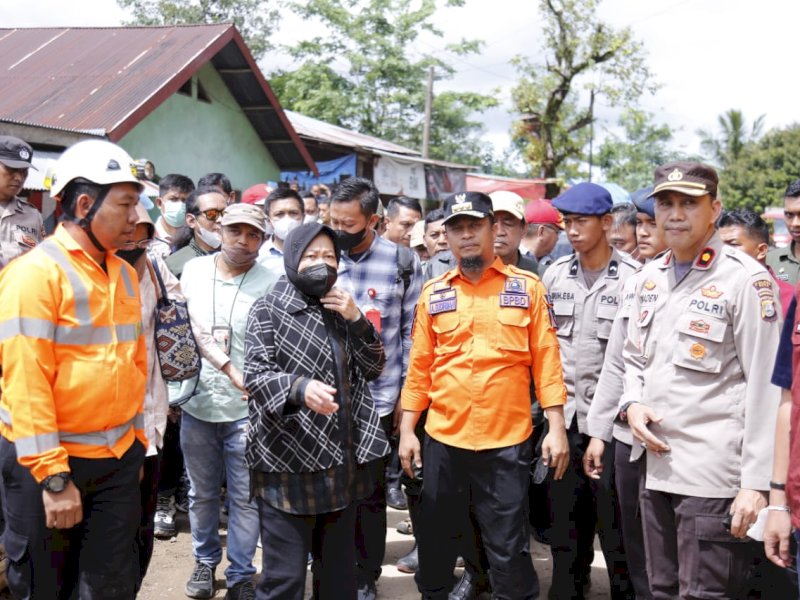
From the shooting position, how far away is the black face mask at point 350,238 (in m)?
4.43

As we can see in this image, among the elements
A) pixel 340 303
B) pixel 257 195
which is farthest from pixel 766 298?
pixel 257 195

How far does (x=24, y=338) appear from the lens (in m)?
2.61

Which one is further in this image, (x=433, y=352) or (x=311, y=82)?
(x=311, y=82)

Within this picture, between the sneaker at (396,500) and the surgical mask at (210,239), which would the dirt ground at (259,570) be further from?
the surgical mask at (210,239)

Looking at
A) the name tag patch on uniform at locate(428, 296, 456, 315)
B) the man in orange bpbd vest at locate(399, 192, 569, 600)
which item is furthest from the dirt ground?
the name tag patch on uniform at locate(428, 296, 456, 315)

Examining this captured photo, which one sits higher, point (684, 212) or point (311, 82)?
point (311, 82)

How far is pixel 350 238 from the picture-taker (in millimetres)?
4438

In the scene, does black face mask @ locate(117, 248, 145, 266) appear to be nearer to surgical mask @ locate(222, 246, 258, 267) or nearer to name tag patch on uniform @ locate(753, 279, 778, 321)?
surgical mask @ locate(222, 246, 258, 267)

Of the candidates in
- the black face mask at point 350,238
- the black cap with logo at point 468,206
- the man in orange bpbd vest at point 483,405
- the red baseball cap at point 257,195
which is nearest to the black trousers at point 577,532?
the man in orange bpbd vest at point 483,405

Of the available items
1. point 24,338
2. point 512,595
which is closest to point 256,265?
point 24,338

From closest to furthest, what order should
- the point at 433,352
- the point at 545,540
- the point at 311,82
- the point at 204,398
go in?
the point at 433,352, the point at 204,398, the point at 545,540, the point at 311,82

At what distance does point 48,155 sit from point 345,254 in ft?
20.2

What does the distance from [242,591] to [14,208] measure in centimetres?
279

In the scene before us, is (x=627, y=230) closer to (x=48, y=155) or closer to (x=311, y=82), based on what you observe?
(x=48, y=155)
